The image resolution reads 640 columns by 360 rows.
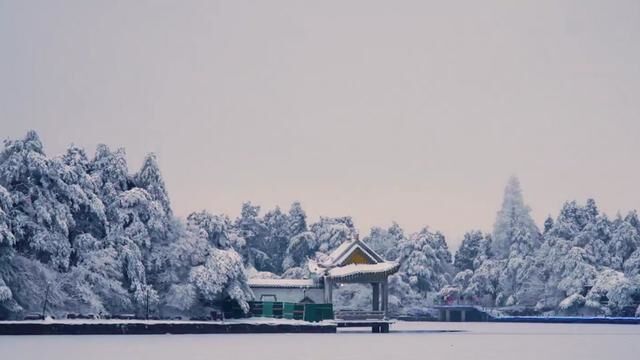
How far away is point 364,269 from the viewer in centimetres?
6119

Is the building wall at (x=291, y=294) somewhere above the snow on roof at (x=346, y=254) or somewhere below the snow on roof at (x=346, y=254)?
below

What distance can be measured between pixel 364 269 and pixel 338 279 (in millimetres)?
1880

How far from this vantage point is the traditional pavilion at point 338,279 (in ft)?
201

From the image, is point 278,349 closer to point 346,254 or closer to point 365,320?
point 365,320

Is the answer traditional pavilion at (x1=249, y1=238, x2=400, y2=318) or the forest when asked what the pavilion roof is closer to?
traditional pavilion at (x1=249, y1=238, x2=400, y2=318)

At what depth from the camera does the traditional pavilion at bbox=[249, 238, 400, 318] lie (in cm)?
6138

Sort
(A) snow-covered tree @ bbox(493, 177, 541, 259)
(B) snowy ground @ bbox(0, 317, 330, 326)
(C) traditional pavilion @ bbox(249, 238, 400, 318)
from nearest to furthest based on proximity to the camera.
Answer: (B) snowy ground @ bbox(0, 317, 330, 326), (C) traditional pavilion @ bbox(249, 238, 400, 318), (A) snow-covered tree @ bbox(493, 177, 541, 259)

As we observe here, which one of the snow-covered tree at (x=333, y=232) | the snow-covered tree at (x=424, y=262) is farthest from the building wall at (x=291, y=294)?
the snow-covered tree at (x=424, y=262)

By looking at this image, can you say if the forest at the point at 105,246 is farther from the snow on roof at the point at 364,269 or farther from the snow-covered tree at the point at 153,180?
the snow on roof at the point at 364,269

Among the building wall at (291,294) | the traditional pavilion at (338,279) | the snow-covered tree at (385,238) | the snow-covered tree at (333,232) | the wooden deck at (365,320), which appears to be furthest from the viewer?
the snow-covered tree at (385,238)

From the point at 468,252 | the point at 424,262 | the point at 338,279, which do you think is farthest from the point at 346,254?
the point at 468,252

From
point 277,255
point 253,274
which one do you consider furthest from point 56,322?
point 277,255

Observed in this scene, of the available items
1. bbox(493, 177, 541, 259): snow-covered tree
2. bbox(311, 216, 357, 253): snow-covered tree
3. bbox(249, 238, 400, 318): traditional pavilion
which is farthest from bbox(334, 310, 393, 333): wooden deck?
bbox(493, 177, 541, 259): snow-covered tree

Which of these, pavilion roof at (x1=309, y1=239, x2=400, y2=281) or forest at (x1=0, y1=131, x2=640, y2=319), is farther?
pavilion roof at (x1=309, y1=239, x2=400, y2=281)
